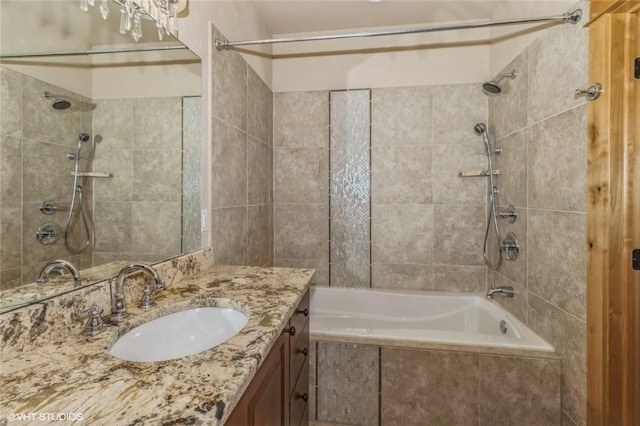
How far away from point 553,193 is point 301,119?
78.7 inches

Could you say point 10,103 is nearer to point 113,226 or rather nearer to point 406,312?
point 113,226

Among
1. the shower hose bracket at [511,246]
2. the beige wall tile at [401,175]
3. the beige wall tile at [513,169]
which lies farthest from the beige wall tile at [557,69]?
the beige wall tile at [401,175]

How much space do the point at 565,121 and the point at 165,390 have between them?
1.99 meters

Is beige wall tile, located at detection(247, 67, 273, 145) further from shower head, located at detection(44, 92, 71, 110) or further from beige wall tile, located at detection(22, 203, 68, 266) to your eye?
beige wall tile, located at detection(22, 203, 68, 266)

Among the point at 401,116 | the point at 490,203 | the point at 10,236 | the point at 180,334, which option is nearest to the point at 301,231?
the point at 401,116

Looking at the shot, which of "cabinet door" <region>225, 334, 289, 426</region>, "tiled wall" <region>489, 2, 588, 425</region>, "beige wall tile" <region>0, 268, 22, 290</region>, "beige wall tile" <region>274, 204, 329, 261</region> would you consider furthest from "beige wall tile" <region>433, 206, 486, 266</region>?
"beige wall tile" <region>0, 268, 22, 290</region>

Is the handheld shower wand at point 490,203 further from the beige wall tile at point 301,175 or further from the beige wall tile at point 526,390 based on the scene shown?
the beige wall tile at point 301,175

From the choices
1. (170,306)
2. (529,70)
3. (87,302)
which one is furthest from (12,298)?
(529,70)

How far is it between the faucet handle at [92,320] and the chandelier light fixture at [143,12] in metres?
0.96

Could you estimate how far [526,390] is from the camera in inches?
61.7

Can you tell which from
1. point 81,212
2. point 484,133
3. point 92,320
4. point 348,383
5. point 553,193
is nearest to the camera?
point 92,320

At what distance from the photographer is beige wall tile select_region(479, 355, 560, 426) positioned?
5.13 ft

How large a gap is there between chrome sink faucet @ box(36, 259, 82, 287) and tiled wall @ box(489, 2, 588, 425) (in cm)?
204

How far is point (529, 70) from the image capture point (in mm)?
1871
